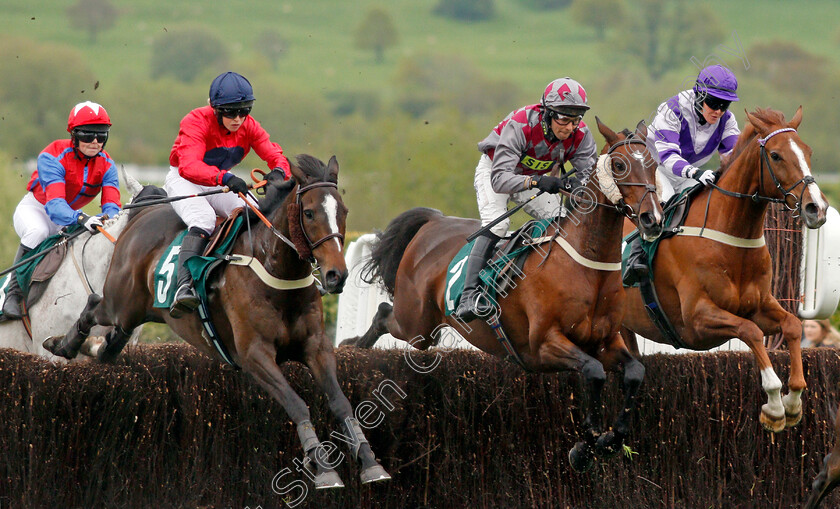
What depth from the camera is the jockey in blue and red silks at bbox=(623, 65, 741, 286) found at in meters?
6.34

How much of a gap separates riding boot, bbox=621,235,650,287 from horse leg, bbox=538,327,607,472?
107cm

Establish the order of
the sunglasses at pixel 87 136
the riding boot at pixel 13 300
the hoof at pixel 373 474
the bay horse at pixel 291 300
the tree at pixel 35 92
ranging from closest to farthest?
the hoof at pixel 373 474
the bay horse at pixel 291 300
the sunglasses at pixel 87 136
the riding boot at pixel 13 300
the tree at pixel 35 92

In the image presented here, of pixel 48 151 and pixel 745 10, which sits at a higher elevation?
pixel 745 10

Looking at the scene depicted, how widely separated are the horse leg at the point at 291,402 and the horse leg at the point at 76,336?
173 cm

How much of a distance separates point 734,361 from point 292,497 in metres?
2.77

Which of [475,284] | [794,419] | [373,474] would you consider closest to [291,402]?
[373,474]

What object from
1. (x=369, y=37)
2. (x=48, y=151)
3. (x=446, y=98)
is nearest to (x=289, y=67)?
(x=369, y=37)

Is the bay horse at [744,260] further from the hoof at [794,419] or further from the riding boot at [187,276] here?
the riding boot at [187,276]

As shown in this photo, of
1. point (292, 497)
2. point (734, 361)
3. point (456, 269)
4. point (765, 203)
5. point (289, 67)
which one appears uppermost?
point (289, 67)

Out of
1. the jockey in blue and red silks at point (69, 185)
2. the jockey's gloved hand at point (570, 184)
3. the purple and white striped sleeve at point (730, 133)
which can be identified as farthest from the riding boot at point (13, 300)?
the purple and white striped sleeve at point (730, 133)

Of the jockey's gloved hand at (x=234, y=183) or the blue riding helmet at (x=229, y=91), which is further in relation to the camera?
the blue riding helmet at (x=229, y=91)

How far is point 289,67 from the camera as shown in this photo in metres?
56.8

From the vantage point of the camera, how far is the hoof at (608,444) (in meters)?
5.44

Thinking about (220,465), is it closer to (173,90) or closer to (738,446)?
(738,446)
